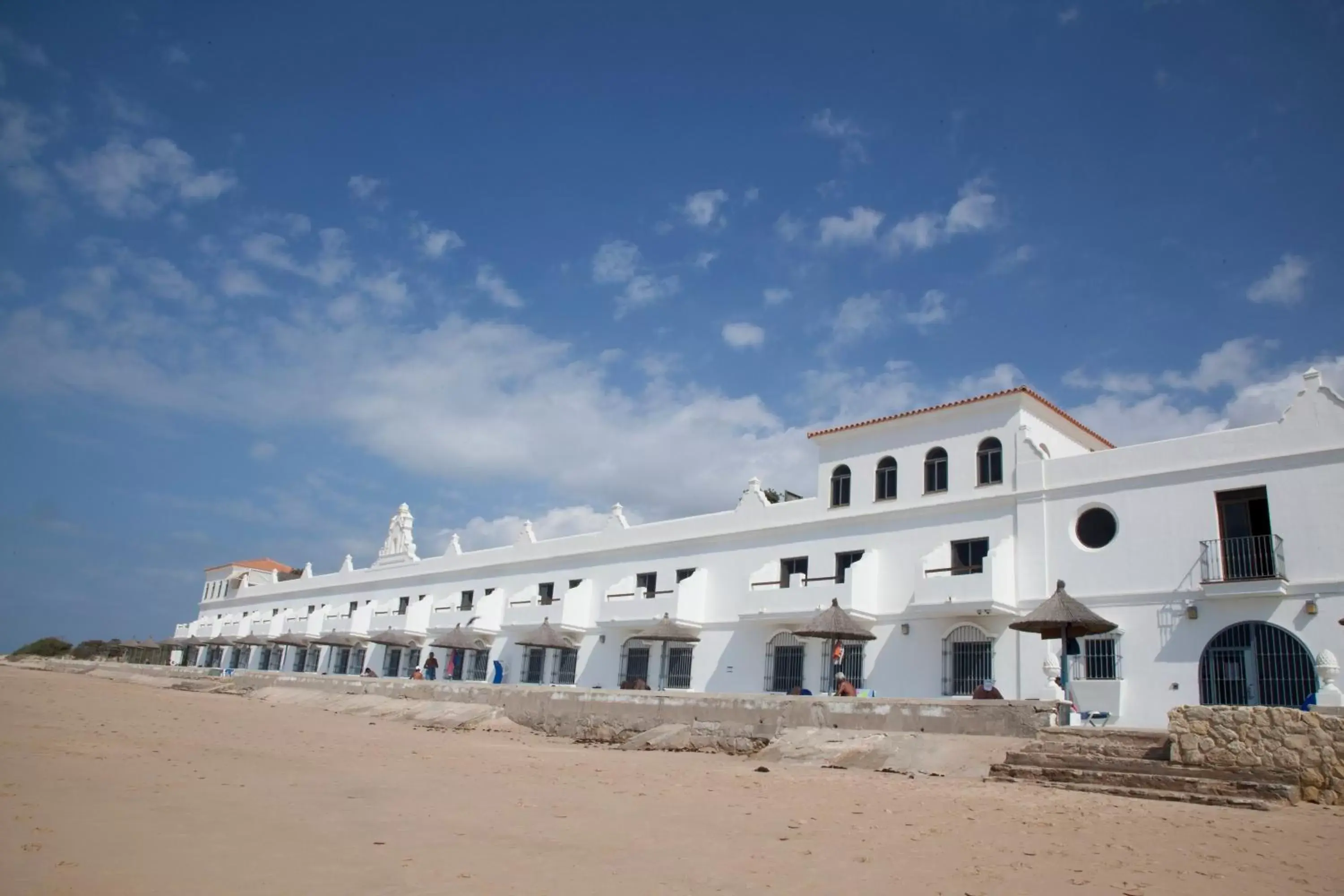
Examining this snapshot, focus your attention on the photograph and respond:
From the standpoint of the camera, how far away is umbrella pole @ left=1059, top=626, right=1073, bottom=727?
14469 mm

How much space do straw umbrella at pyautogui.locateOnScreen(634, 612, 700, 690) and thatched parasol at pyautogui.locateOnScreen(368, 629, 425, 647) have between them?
13.4m

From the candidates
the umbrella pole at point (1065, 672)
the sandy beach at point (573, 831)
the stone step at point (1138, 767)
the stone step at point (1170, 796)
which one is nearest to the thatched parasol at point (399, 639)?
the sandy beach at point (573, 831)

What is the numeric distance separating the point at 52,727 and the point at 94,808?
7471 mm

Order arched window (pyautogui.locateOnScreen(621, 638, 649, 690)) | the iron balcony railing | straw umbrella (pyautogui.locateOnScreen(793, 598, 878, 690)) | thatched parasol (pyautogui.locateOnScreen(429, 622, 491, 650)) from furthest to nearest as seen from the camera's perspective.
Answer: thatched parasol (pyautogui.locateOnScreen(429, 622, 491, 650)) < arched window (pyautogui.locateOnScreen(621, 638, 649, 690)) < straw umbrella (pyautogui.locateOnScreen(793, 598, 878, 690)) < the iron balcony railing

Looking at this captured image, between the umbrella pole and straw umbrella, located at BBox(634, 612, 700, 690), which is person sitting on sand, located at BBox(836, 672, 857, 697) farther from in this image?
straw umbrella, located at BBox(634, 612, 700, 690)

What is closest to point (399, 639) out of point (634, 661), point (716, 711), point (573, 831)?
point (634, 661)

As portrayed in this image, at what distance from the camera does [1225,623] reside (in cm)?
1825

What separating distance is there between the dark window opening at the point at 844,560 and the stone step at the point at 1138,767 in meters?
12.3

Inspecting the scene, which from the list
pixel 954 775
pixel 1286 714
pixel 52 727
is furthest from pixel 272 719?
pixel 1286 714

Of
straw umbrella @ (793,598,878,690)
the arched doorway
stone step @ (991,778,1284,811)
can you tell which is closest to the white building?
the arched doorway

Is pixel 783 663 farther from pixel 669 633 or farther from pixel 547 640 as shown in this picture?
pixel 547 640

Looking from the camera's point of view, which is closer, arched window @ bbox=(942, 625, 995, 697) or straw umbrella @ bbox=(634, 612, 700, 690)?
arched window @ bbox=(942, 625, 995, 697)

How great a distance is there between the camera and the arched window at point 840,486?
85.8ft

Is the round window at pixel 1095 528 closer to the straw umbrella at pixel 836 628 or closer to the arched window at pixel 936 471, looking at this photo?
the arched window at pixel 936 471
